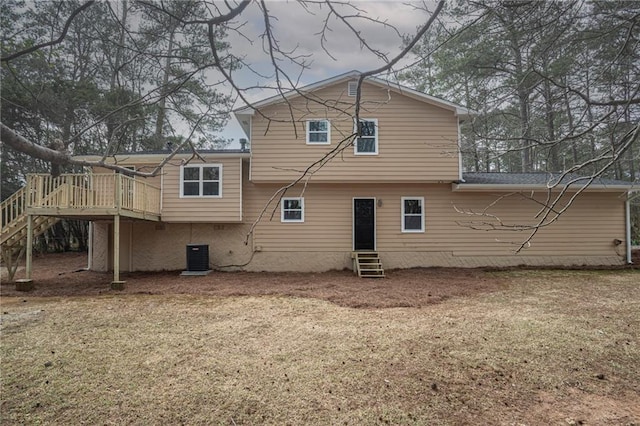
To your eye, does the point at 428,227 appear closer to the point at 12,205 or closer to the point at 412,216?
the point at 412,216

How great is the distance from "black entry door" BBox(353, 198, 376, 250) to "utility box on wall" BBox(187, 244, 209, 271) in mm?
4745

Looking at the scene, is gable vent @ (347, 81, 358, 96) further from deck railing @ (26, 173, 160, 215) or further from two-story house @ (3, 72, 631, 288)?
deck railing @ (26, 173, 160, 215)

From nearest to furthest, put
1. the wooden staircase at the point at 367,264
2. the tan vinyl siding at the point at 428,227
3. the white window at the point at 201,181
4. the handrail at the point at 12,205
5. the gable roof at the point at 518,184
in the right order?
the handrail at the point at 12,205, the wooden staircase at the point at 367,264, the gable roof at the point at 518,184, the white window at the point at 201,181, the tan vinyl siding at the point at 428,227

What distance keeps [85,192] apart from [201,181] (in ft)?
10.0

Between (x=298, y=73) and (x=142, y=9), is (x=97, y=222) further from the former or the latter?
(x=298, y=73)

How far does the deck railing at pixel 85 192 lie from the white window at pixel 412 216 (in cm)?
787

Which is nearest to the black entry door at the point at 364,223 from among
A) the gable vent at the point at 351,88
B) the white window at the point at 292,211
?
the white window at the point at 292,211

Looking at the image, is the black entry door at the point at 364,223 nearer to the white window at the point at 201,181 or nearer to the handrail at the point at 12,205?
the white window at the point at 201,181

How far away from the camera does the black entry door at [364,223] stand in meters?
11.2

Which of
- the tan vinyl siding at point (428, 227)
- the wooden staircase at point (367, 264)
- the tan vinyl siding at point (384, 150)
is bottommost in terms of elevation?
the wooden staircase at point (367, 264)

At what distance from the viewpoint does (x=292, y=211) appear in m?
11.3

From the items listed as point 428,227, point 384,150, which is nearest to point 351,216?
point 384,150

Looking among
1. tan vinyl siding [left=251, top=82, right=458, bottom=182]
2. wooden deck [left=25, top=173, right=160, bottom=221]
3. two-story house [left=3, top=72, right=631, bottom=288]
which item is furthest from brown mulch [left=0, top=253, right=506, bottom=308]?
tan vinyl siding [left=251, top=82, right=458, bottom=182]

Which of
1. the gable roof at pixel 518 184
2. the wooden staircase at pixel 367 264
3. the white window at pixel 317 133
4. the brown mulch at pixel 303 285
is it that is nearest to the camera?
the brown mulch at pixel 303 285
